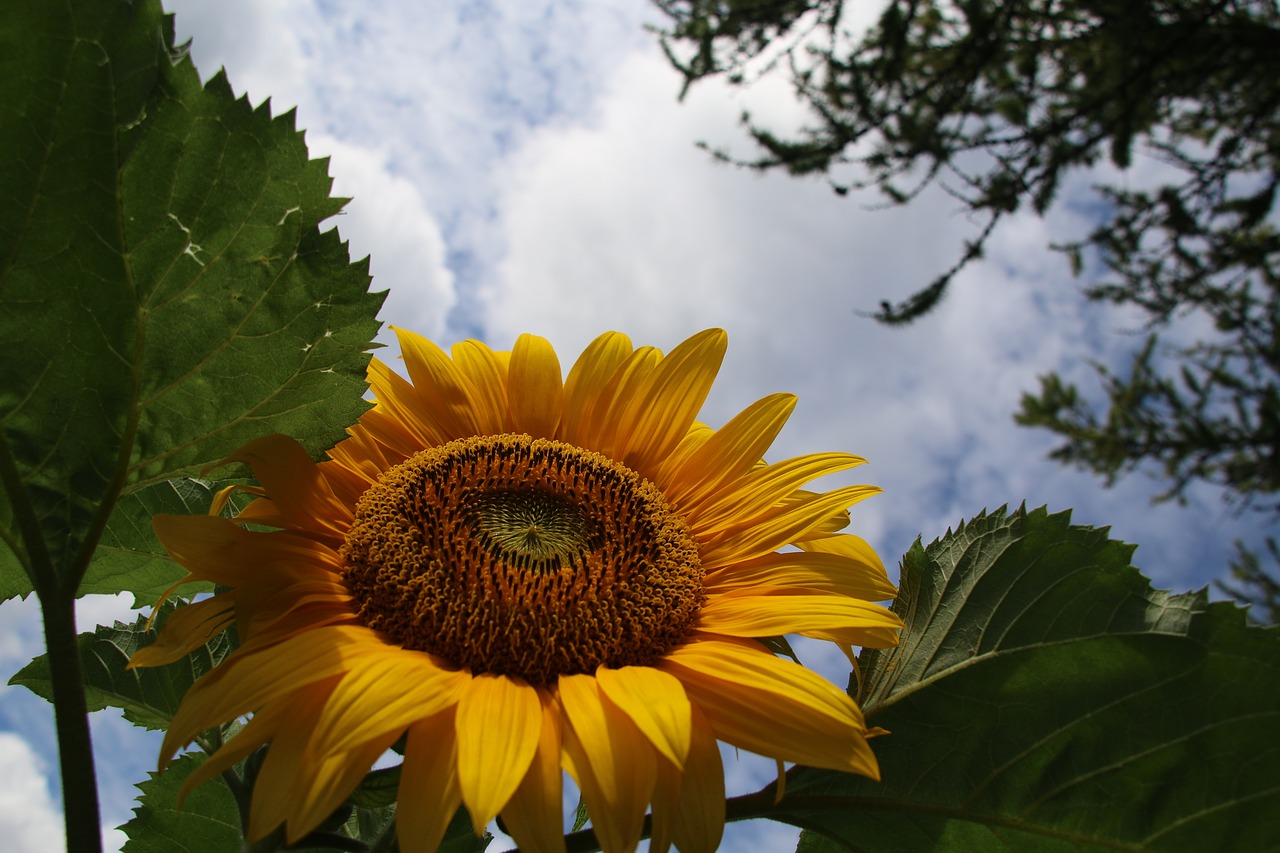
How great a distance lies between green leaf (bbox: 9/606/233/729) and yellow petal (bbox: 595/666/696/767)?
37 centimetres

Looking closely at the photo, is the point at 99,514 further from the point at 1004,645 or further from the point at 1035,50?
the point at 1035,50

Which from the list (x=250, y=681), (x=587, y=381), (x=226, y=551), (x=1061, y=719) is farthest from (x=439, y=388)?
(x=1061, y=719)

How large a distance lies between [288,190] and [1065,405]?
10165mm

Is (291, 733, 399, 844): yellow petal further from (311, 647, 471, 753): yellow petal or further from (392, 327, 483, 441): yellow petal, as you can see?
(392, 327, 483, 441): yellow petal

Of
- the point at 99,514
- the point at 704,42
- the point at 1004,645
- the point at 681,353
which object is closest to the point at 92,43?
the point at 99,514

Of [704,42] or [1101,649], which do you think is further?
[704,42]

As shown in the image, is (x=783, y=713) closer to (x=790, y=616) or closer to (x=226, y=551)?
(x=790, y=616)

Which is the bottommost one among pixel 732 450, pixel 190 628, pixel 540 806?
pixel 540 806

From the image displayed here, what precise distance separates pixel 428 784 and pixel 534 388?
1.72 feet

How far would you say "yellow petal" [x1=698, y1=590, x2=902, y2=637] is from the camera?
70 centimetres

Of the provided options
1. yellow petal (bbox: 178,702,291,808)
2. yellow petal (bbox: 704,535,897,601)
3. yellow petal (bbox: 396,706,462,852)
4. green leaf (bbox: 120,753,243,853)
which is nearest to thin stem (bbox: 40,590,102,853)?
yellow petal (bbox: 178,702,291,808)

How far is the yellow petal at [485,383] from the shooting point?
102 centimetres

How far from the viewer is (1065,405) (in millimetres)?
9805

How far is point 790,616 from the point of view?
73 centimetres
